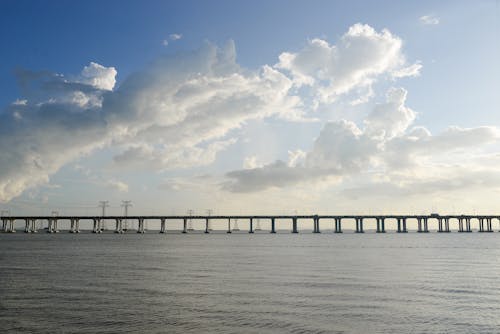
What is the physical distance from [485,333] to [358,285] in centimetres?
2088

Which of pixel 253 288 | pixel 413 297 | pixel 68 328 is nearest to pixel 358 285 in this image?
pixel 413 297

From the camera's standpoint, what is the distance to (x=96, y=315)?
107 feet

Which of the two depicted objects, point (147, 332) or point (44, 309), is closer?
point (147, 332)

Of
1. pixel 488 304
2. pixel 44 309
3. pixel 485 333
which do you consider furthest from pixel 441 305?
pixel 44 309

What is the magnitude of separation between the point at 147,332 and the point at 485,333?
20.5 metres

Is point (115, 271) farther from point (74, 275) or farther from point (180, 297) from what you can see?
point (180, 297)

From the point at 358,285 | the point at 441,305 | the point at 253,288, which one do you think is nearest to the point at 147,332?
the point at 253,288

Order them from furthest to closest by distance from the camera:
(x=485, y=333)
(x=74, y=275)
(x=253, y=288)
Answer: (x=74, y=275) → (x=253, y=288) → (x=485, y=333)

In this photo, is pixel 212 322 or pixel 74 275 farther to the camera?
pixel 74 275

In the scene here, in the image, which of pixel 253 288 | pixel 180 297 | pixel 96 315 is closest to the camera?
pixel 96 315

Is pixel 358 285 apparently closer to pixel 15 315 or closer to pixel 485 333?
pixel 485 333

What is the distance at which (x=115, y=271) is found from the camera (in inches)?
2469

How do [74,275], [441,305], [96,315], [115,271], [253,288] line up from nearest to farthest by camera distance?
[96,315] → [441,305] → [253,288] → [74,275] → [115,271]

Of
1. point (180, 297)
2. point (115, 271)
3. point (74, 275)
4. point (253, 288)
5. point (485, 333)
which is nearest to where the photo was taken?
point (485, 333)
